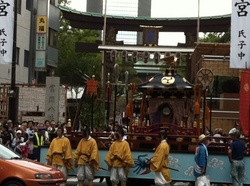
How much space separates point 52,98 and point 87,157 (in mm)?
12771

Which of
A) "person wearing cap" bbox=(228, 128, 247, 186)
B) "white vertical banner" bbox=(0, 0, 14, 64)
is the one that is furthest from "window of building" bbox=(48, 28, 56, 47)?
"person wearing cap" bbox=(228, 128, 247, 186)

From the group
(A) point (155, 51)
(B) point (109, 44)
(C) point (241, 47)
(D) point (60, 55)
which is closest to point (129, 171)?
(C) point (241, 47)

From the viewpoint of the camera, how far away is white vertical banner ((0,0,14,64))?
25.8 meters

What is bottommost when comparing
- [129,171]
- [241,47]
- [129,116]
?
[129,171]

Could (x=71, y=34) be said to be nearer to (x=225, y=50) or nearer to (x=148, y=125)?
(x=225, y=50)

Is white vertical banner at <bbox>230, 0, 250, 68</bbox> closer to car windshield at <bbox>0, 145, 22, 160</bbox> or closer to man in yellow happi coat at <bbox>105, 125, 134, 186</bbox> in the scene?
man in yellow happi coat at <bbox>105, 125, 134, 186</bbox>

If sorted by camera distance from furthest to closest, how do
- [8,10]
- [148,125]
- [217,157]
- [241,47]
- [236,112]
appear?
[236,112], [8,10], [148,125], [241,47], [217,157]

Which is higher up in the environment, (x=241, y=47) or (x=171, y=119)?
(x=241, y=47)

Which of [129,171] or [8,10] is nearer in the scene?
[129,171]

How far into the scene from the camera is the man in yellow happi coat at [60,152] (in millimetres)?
19766

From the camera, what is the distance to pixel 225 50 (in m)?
34.6

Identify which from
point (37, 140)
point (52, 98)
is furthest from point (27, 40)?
point (37, 140)

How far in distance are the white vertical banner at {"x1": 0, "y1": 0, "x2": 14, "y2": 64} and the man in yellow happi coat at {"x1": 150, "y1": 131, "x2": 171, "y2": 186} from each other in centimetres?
938

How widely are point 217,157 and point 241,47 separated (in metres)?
3.52
